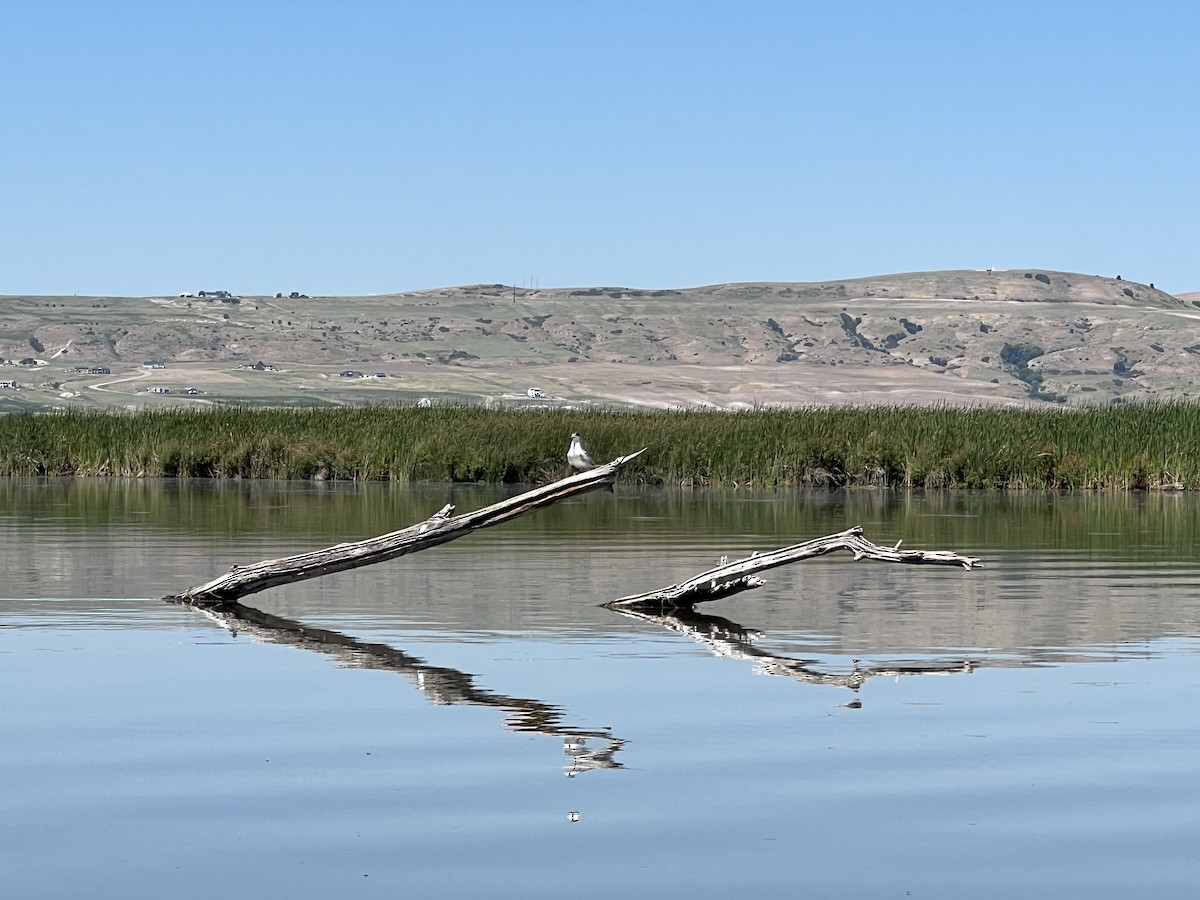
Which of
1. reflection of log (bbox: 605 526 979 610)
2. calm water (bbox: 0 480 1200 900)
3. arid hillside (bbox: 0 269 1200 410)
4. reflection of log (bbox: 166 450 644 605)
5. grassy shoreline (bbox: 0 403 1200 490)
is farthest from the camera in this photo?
arid hillside (bbox: 0 269 1200 410)

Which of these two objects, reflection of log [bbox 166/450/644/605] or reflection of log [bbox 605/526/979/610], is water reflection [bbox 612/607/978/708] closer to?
reflection of log [bbox 605/526/979/610]

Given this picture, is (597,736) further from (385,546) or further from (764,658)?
(385,546)

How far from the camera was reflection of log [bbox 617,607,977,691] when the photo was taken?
12.9 meters

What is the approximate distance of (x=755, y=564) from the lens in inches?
657

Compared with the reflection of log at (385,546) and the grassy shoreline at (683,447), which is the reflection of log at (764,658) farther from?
the grassy shoreline at (683,447)

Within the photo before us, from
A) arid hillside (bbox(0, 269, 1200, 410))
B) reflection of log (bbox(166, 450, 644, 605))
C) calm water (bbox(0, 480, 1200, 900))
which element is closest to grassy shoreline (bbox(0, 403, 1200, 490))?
calm water (bbox(0, 480, 1200, 900))

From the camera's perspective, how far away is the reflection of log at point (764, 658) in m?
12.9

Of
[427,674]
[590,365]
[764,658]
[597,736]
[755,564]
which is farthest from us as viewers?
[590,365]

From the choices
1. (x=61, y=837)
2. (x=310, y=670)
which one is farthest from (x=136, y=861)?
(x=310, y=670)

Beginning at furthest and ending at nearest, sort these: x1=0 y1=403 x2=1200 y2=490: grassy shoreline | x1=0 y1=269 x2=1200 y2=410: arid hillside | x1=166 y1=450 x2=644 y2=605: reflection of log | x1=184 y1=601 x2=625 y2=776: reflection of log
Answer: x1=0 y1=269 x2=1200 y2=410: arid hillside → x1=0 y1=403 x2=1200 y2=490: grassy shoreline → x1=166 y1=450 x2=644 y2=605: reflection of log → x1=184 y1=601 x2=625 y2=776: reflection of log

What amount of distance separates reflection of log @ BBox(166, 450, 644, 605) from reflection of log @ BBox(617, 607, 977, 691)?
1.38 meters

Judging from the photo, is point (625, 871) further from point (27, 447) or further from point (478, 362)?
point (478, 362)

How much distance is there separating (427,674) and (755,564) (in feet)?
14.7

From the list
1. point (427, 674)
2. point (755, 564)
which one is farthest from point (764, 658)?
point (755, 564)
